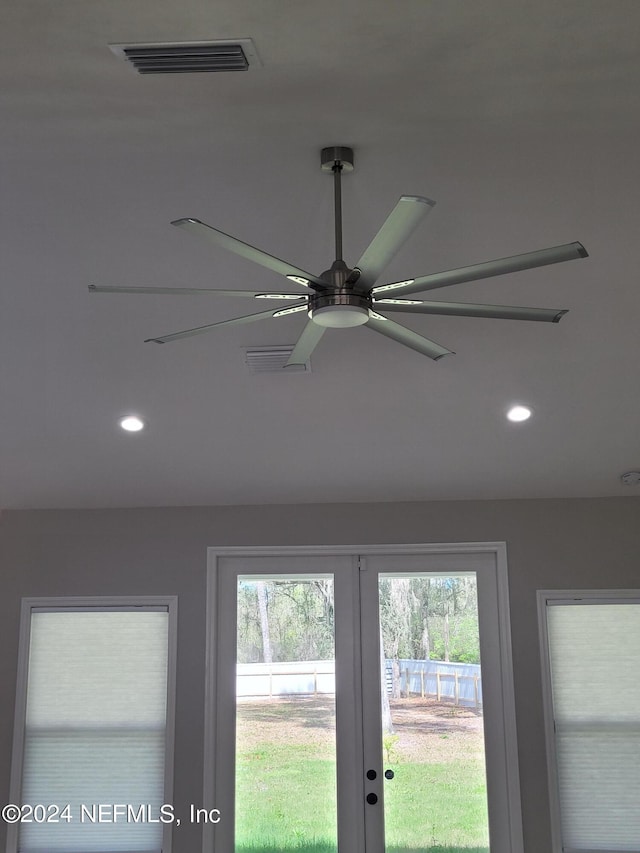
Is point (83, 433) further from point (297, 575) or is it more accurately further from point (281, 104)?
point (281, 104)

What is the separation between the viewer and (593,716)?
17.2ft

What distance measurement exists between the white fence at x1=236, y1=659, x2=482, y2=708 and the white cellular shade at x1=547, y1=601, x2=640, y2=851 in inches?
21.3

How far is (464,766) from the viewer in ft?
17.4

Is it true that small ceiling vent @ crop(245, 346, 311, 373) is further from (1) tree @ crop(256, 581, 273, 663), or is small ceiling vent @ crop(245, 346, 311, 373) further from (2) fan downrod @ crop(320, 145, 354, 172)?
(1) tree @ crop(256, 581, 273, 663)

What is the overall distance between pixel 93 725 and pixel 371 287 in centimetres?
401

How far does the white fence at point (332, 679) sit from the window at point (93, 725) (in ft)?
1.74

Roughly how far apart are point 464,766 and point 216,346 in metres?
3.09

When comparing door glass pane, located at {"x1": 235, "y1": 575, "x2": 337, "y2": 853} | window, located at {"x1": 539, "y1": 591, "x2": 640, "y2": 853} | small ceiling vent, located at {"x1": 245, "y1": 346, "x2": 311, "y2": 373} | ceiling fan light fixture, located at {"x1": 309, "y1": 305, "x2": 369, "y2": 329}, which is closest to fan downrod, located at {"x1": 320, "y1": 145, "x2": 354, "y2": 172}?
ceiling fan light fixture, located at {"x1": 309, "y1": 305, "x2": 369, "y2": 329}

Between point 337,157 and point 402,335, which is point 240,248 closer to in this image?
point 402,335

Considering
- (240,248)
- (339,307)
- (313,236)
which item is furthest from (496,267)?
(313,236)

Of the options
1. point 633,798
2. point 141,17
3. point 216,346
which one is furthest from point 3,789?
point 141,17

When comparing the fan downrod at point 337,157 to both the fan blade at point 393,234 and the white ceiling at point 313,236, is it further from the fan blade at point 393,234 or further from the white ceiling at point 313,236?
the fan blade at point 393,234

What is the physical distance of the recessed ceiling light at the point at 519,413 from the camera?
4609mm

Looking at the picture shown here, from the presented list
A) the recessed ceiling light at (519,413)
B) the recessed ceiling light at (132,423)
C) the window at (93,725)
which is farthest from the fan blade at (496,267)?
the window at (93,725)
